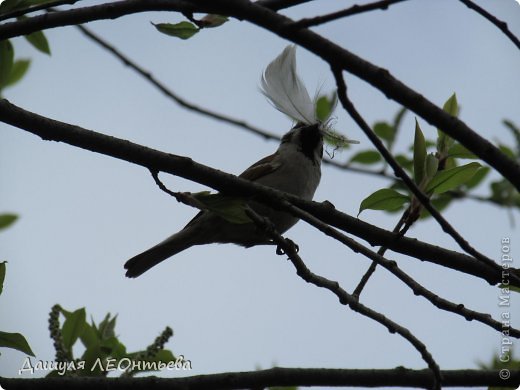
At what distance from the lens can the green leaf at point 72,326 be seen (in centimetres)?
367

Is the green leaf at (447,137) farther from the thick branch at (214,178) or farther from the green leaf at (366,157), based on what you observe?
the green leaf at (366,157)

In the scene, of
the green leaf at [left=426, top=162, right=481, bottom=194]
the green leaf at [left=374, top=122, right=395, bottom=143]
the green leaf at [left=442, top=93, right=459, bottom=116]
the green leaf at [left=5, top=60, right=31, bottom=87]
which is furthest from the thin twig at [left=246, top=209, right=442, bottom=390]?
the green leaf at [left=5, top=60, right=31, bottom=87]

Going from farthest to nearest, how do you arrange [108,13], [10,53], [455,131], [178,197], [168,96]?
1. [168,96]
2. [10,53]
3. [178,197]
4. [108,13]
5. [455,131]

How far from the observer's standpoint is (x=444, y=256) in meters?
3.24

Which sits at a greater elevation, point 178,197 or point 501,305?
point 178,197

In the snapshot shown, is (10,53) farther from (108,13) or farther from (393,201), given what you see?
(393,201)

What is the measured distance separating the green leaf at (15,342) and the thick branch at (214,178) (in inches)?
37.8

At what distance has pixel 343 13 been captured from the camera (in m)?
2.21

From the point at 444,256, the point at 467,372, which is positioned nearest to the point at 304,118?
the point at 444,256

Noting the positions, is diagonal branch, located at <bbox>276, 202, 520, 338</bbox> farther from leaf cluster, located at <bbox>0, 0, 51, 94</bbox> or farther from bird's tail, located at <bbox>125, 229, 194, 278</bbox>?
bird's tail, located at <bbox>125, 229, 194, 278</bbox>

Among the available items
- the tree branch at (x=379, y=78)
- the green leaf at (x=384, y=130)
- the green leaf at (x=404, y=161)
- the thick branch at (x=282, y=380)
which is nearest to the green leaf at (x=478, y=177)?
the green leaf at (x=404, y=161)

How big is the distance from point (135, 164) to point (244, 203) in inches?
22.0

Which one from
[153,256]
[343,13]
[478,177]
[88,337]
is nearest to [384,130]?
[478,177]

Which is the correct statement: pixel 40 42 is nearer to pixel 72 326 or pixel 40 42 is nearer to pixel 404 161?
pixel 72 326
